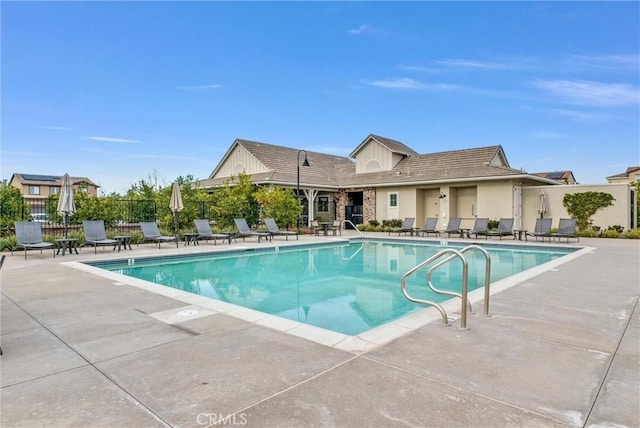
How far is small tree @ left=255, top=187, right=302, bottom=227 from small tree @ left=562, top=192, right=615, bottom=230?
1375 centimetres

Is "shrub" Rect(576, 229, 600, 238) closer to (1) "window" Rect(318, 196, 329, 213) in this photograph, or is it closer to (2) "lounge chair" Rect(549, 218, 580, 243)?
(2) "lounge chair" Rect(549, 218, 580, 243)

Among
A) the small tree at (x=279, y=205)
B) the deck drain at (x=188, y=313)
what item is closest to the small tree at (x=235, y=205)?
the small tree at (x=279, y=205)

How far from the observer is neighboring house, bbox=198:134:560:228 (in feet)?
65.4

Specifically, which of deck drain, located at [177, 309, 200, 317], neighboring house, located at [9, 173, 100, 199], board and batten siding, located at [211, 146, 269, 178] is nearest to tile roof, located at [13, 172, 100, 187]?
neighboring house, located at [9, 173, 100, 199]

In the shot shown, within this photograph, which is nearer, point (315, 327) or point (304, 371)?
point (304, 371)

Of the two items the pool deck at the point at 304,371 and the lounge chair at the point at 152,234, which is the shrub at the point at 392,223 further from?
the pool deck at the point at 304,371

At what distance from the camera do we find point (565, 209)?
1912 centimetres

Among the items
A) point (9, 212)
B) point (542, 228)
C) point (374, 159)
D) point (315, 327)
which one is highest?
point (374, 159)

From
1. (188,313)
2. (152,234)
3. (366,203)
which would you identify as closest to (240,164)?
(366,203)

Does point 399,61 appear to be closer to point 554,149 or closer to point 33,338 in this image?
point 554,149

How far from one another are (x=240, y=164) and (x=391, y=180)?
10.3 m

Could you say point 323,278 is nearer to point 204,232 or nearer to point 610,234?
point 204,232

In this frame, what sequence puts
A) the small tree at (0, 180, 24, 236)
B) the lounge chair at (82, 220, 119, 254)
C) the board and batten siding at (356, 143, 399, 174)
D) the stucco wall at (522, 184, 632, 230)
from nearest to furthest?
1. the lounge chair at (82, 220, 119, 254)
2. the small tree at (0, 180, 24, 236)
3. the stucco wall at (522, 184, 632, 230)
4. the board and batten siding at (356, 143, 399, 174)

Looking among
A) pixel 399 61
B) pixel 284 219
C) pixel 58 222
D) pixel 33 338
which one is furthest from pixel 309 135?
pixel 33 338
